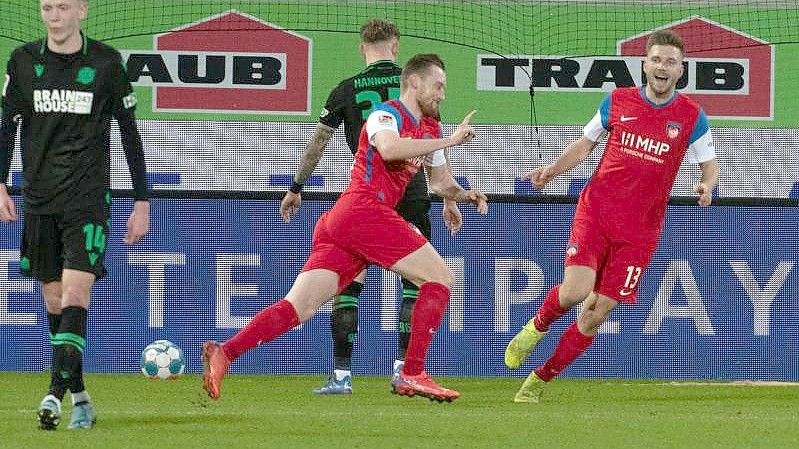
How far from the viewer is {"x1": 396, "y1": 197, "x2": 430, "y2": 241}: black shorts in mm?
7898

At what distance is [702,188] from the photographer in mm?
6805

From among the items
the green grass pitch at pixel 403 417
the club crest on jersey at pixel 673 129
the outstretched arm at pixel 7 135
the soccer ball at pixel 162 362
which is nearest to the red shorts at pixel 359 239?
the green grass pitch at pixel 403 417

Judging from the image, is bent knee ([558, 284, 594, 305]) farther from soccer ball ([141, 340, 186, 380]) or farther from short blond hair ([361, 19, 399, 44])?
soccer ball ([141, 340, 186, 380])

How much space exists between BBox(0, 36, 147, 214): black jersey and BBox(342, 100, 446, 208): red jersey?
4.09ft

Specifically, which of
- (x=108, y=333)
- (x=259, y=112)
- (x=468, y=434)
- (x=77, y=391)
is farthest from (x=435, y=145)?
(x=259, y=112)

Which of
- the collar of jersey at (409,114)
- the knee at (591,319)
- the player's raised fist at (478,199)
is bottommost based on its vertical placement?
the knee at (591,319)

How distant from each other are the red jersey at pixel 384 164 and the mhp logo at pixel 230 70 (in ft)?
23.1

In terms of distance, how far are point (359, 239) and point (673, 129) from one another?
1841 mm

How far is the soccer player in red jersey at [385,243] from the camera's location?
19.8 feet

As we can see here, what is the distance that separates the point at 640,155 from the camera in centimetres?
712

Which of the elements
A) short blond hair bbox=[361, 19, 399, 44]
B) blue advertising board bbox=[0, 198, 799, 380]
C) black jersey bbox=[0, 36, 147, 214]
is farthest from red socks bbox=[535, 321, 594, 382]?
black jersey bbox=[0, 36, 147, 214]

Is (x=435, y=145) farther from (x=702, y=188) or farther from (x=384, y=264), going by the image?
(x=702, y=188)

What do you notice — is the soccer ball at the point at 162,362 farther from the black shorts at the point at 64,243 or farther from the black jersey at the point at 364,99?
the black shorts at the point at 64,243

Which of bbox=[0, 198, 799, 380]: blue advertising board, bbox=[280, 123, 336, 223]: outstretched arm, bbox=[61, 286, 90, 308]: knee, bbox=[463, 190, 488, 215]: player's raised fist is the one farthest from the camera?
bbox=[0, 198, 799, 380]: blue advertising board
